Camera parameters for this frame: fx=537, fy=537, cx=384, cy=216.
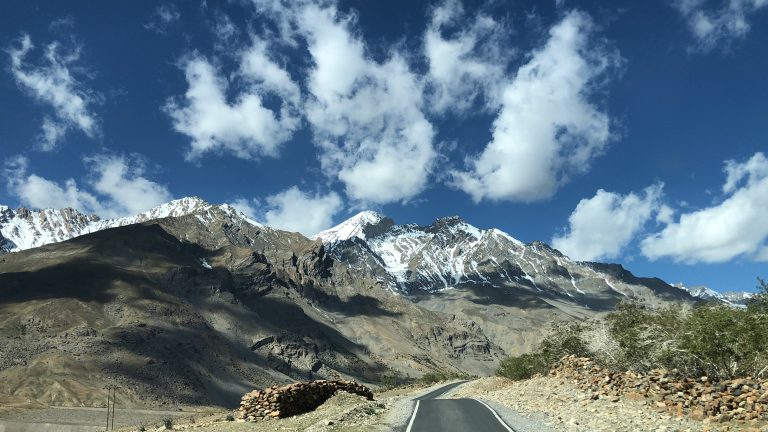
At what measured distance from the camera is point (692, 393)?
20953 millimetres

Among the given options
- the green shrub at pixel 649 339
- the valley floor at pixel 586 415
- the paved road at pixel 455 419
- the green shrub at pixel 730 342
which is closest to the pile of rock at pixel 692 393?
the valley floor at pixel 586 415

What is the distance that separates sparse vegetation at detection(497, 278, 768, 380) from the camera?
2344 centimetres

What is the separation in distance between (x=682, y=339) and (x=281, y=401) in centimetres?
2015

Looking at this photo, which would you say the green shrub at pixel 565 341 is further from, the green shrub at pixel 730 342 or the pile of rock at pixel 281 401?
the pile of rock at pixel 281 401

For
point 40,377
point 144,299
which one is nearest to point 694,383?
point 40,377

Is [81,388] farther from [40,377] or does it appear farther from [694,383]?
[694,383]

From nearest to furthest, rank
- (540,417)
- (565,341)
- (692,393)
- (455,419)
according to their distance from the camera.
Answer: (692,393)
(455,419)
(540,417)
(565,341)

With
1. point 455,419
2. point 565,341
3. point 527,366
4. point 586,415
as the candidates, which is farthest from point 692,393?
point 527,366

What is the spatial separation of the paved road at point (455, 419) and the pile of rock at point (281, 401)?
6.20 meters

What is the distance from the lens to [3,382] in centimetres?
11894

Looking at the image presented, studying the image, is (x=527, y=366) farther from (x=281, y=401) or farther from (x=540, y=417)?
(x=281, y=401)

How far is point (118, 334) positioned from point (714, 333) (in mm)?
163349

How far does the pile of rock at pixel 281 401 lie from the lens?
27.2m

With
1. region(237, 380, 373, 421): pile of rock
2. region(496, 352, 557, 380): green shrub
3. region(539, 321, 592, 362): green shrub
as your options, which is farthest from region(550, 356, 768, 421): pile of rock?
region(496, 352, 557, 380): green shrub
